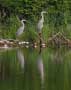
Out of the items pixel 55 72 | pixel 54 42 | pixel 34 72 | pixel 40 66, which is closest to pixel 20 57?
pixel 40 66

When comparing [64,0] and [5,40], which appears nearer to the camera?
[5,40]

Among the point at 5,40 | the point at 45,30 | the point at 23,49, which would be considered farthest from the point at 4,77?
the point at 45,30

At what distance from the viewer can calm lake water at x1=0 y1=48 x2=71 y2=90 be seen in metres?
13.2

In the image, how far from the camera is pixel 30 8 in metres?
31.3

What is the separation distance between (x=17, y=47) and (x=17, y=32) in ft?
5.58

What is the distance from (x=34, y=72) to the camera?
16.0 metres

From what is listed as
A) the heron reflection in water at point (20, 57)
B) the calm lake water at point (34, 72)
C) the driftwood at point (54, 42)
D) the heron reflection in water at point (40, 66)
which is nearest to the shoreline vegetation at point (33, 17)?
the driftwood at point (54, 42)

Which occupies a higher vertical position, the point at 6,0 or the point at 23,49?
the point at 6,0

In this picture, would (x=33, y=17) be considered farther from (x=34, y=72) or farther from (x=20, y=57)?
(x=34, y=72)

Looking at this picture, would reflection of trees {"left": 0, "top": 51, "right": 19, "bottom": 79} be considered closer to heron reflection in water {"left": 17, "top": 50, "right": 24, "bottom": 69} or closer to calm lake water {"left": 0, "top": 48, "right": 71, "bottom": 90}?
calm lake water {"left": 0, "top": 48, "right": 71, "bottom": 90}

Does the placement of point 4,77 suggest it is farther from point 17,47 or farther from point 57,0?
point 57,0

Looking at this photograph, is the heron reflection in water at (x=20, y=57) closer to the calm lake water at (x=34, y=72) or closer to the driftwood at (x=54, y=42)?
the calm lake water at (x=34, y=72)

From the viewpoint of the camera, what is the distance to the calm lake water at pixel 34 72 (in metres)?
13.2

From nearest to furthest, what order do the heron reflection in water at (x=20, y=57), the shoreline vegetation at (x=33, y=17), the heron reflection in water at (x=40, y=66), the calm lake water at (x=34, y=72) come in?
the calm lake water at (x=34, y=72) < the heron reflection in water at (x=40, y=66) < the heron reflection in water at (x=20, y=57) < the shoreline vegetation at (x=33, y=17)
